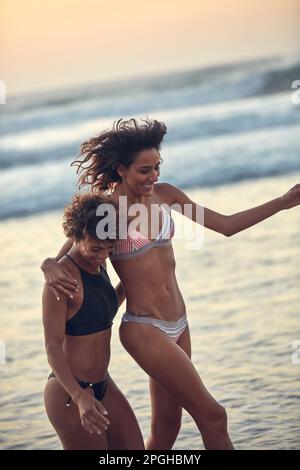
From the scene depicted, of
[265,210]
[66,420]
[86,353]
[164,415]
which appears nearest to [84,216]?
[86,353]

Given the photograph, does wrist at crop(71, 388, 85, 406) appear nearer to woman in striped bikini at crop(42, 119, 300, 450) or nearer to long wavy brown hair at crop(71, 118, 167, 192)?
woman in striped bikini at crop(42, 119, 300, 450)

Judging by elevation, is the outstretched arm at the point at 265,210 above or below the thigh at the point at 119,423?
above

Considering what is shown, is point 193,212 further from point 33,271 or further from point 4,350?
point 33,271

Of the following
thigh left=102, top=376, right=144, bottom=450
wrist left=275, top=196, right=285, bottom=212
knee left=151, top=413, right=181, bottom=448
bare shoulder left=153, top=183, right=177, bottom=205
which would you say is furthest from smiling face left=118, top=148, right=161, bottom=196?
knee left=151, top=413, right=181, bottom=448

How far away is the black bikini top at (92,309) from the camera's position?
12.1ft

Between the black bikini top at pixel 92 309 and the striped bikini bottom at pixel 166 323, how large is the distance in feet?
0.50

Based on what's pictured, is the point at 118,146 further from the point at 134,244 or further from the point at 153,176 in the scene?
the point at 134,244

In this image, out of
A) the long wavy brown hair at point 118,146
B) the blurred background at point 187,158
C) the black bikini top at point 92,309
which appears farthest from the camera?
the blurred background at point 187,158

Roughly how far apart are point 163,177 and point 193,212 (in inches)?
366

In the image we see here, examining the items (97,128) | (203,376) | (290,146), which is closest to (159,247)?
(203,376)

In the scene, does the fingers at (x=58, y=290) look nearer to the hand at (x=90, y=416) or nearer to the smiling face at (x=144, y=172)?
the hand at (x=90, y=416)

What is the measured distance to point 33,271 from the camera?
853cm

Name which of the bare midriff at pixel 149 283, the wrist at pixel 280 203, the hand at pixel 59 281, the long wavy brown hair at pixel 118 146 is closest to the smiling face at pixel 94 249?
the hand at pixel 59 281

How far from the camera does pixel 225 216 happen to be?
167 inches
